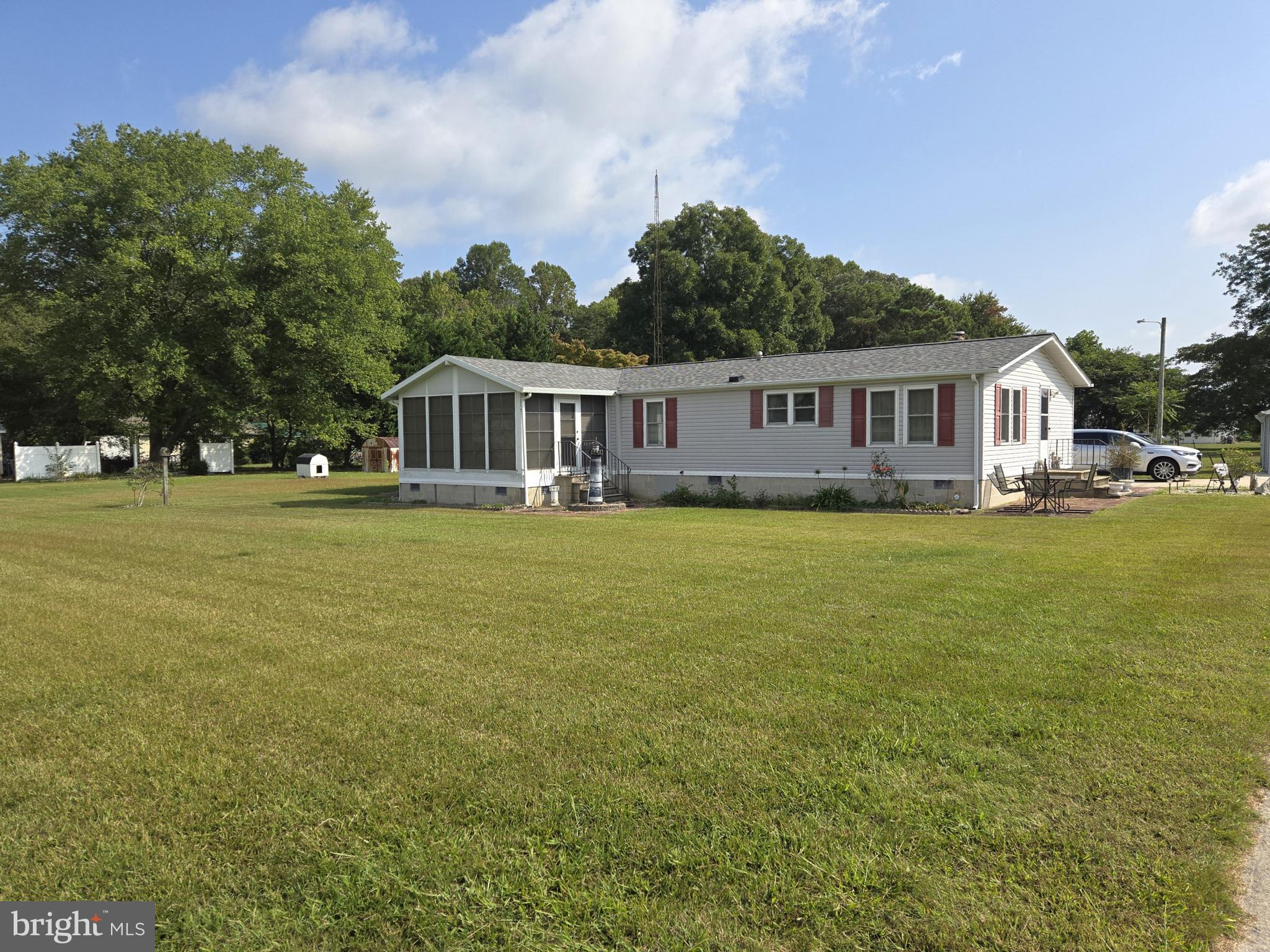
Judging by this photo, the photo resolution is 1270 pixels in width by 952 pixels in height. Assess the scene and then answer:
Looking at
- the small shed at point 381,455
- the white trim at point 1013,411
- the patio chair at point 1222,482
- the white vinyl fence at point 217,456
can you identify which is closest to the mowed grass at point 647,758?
the white trim at point 1013,411

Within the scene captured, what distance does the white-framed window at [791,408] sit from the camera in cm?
1719

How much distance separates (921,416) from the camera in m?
15.9

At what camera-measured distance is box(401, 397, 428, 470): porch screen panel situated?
19781mm

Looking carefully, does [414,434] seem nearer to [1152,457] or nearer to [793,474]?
[793,474]

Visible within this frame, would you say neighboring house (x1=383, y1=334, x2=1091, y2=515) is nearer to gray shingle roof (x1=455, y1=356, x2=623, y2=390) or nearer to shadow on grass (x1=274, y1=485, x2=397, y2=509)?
gray shingle roof (x1=455, y1=356, x2=623, y2=390)

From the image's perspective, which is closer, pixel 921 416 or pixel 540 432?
pixel 921 416

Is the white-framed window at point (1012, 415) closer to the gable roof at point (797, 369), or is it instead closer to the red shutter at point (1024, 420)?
the red shutter at point (1024, 420)

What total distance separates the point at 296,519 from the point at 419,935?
1379cm

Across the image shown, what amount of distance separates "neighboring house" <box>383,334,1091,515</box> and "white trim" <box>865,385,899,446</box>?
0.03 metres

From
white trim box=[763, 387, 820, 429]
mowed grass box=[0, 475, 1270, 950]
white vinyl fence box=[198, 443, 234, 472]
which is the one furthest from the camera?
white vinyl fence box=[198, 443, 234, 472]

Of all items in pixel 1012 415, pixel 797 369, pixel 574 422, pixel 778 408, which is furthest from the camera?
pixel 574 422

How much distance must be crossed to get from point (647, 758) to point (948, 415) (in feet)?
44.8

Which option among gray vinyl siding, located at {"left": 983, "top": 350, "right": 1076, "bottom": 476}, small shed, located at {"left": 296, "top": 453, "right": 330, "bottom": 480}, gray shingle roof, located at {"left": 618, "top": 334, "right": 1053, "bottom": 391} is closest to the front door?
gray shingle roof, located at {"left": 618, "top": 334, "right": 1053, "bottom": 391}

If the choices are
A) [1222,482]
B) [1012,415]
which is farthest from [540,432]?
[1222,482]
